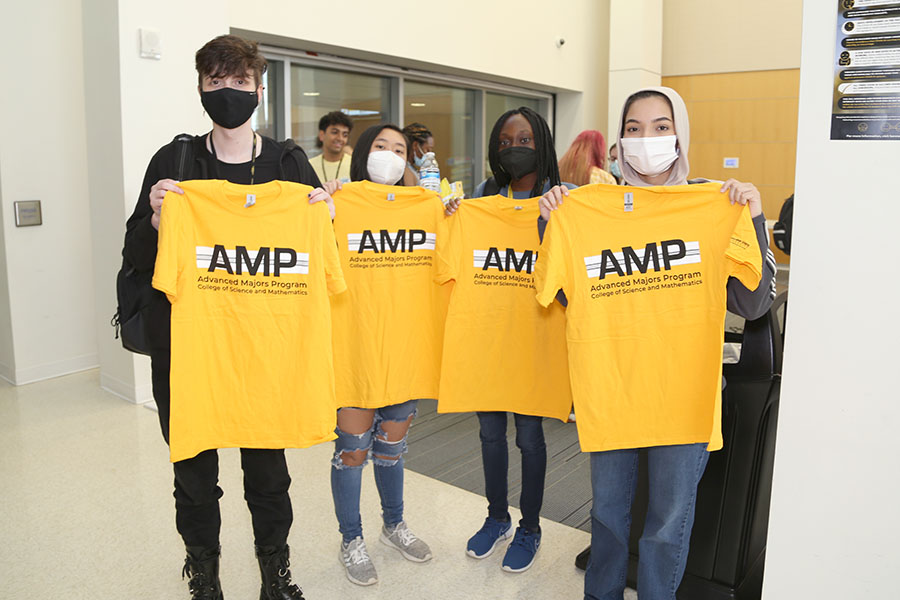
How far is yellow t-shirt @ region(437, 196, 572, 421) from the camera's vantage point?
2418 mm

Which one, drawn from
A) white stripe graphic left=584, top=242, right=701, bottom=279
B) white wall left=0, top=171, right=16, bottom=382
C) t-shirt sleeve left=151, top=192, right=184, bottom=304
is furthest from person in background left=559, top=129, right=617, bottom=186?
white wall left=0, top=171, right=16, bottom=382

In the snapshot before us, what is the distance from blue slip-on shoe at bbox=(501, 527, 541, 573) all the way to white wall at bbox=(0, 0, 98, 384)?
13.0 ft

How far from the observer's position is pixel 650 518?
1.97m

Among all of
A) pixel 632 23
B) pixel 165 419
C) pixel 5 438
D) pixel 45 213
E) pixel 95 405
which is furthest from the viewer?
pixel 632 23

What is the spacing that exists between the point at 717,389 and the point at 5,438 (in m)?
3.77

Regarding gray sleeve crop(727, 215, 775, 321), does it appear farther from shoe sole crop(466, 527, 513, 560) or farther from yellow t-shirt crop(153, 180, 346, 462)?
shoe sole crop(466, 527, 513, 560)

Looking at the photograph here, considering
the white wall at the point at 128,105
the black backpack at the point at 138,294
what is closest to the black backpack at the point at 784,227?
the white wall at the point at 128,105

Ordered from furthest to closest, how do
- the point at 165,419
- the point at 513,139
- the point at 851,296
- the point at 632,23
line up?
the point at 632,23 < the point at 513,139 < the point at 165,419 < the point at 851,296

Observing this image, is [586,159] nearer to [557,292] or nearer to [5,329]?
[557,292]

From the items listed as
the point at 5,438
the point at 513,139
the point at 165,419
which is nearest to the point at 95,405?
the point at 5,438

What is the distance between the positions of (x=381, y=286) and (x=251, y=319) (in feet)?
1.68

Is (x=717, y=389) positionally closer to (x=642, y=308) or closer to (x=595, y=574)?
(x=642, y=308)

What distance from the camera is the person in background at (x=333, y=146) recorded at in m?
4.75

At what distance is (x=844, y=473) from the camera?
162cm
